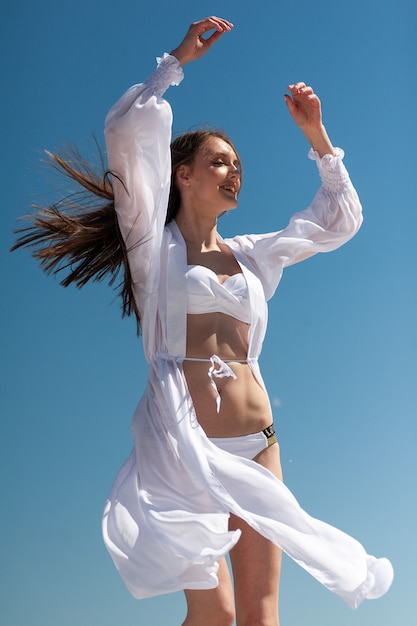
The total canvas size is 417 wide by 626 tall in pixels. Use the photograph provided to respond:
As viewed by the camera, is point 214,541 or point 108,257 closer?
point 214,541

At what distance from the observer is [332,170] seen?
4.61 meters

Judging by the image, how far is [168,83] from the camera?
13.0ft

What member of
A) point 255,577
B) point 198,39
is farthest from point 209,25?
point 255,577

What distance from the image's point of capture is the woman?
140 inches

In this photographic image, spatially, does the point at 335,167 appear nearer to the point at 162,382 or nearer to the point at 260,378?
the point at 260,378

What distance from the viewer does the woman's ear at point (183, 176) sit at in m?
4.38

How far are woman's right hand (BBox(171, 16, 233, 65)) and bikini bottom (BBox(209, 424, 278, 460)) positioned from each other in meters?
1.68

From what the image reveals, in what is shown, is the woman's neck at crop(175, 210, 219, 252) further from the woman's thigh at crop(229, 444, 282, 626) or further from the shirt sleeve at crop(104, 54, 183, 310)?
the woman's thigh at crop(229, 444, 282, 626)

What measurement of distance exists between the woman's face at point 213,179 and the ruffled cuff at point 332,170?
486mm

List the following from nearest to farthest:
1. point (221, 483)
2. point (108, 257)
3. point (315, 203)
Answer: point (221, 483), point (108, 257), point (315, 203)

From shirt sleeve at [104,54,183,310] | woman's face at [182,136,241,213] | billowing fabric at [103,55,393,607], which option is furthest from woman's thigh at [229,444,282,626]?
woman's face at [182,136,241,213]

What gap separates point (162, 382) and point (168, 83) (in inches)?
51.6

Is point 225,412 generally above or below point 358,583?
above

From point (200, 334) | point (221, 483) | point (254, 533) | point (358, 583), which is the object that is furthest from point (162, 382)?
point (358, 583)
